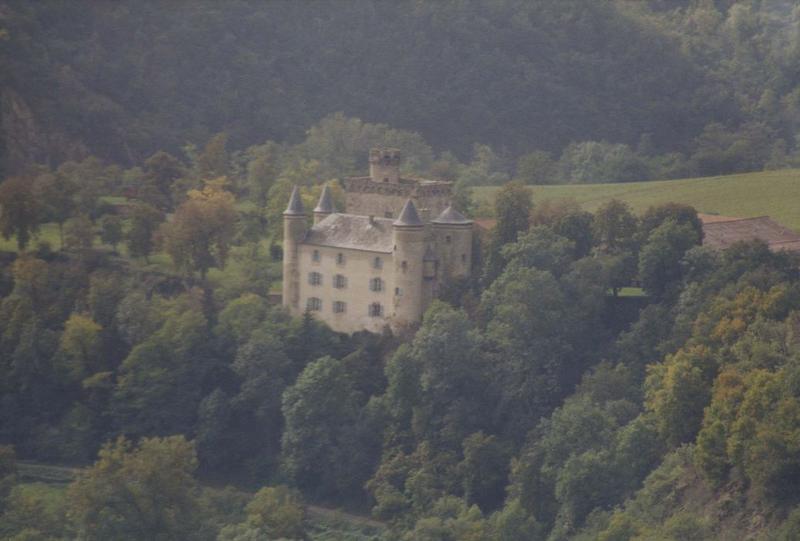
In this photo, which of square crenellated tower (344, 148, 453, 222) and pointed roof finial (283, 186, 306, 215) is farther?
pointed roof finial (283, 186, 306, 215)

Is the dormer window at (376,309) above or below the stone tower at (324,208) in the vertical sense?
below

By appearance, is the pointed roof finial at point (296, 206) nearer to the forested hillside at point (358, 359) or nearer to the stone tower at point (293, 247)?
the stone tower at point (293, 247)

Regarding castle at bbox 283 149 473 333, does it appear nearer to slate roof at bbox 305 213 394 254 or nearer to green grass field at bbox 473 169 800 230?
slate roof at bbox 305 213 394 254

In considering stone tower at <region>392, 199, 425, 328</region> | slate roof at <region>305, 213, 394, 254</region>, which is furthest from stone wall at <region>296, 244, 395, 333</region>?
stone tower at <region>392, 199, 425, 328</region>

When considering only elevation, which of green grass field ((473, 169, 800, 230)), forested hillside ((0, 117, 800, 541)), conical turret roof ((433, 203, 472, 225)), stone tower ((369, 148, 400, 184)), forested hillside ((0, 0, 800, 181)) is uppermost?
forested hillside ((0, 0, 800, 181))

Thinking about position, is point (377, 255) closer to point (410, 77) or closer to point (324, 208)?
point (324, 208)

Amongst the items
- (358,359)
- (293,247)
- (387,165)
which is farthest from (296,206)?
(358,359)

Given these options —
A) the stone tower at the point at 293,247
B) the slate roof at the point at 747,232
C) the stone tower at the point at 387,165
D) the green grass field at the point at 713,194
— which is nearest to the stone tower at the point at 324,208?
the stone tower at the point at 293,247
